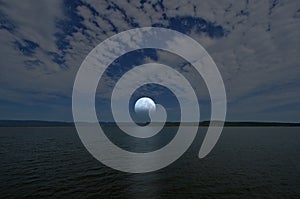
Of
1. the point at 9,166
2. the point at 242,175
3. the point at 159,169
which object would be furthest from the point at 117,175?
the point at 9,166

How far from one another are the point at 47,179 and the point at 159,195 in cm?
1634

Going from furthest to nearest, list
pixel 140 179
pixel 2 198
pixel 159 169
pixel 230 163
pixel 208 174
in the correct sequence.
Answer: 1. pixel 230 163
2. pixel 159 169
3. pixel 208 174
4. pixel 140 179
5. pixel 2 198

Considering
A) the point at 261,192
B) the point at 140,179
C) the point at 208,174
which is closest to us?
the point at 261,192

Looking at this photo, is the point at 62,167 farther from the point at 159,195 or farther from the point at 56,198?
the point at 159,195

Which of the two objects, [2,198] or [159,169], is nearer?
[2,198]

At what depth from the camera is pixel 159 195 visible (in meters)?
18.7

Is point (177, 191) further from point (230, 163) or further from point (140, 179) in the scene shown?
point (230, 163)

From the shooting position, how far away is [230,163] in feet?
109

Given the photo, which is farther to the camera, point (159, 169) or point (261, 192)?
point (159, 169)

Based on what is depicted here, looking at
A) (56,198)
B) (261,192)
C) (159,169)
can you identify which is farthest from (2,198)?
(261,192)

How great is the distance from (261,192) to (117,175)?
19287 millimetres

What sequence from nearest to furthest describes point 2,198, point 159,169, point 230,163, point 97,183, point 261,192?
point 2,198
point 261,192
point 97,183
point 159,169
point 230,163

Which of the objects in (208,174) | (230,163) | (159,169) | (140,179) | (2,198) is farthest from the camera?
(230,163)

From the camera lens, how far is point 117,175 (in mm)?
26469
